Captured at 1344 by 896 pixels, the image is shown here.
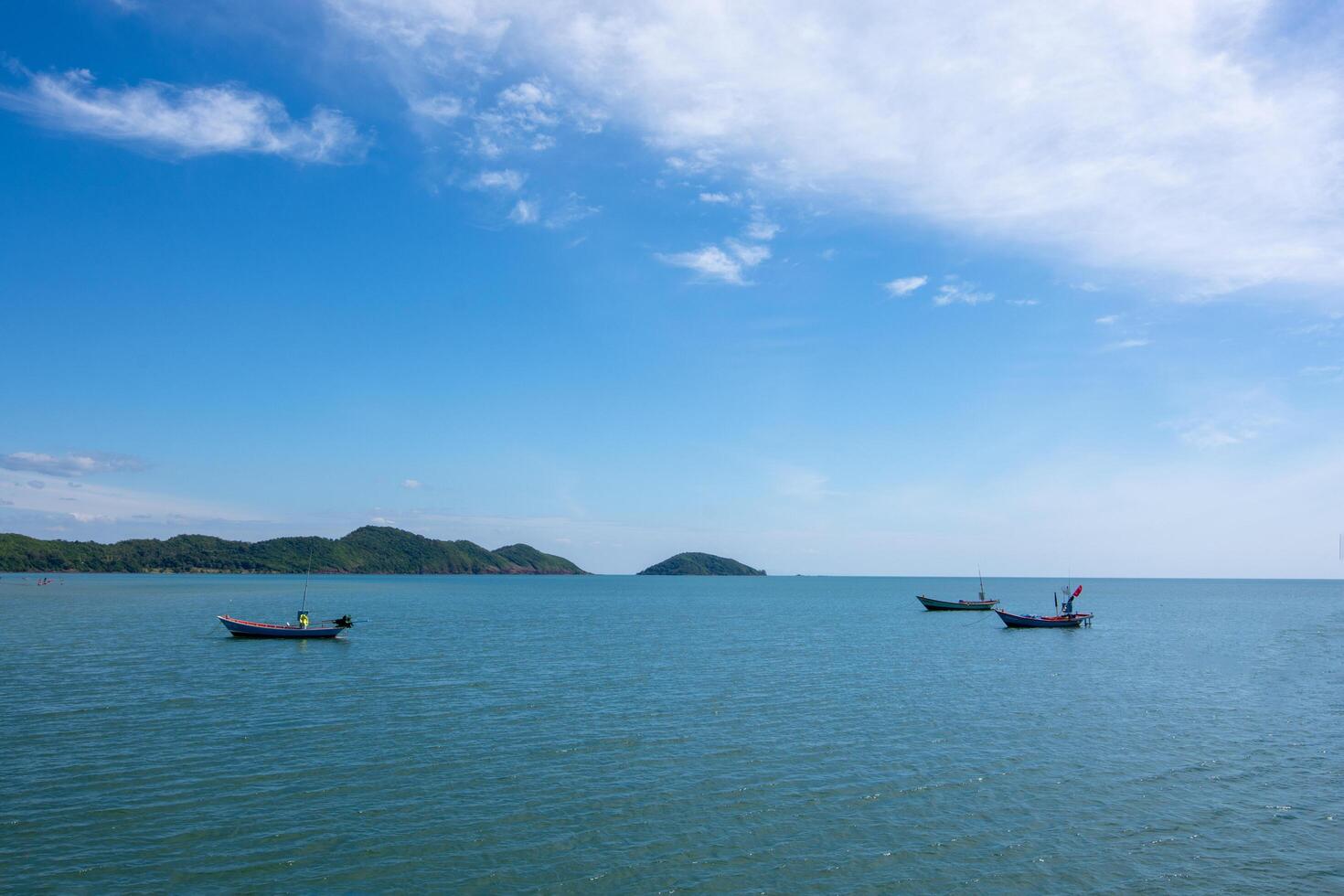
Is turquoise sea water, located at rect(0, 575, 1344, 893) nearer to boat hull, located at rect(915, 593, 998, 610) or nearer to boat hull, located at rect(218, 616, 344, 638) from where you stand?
boat hull, located at rect(218, 616, 344, 638)

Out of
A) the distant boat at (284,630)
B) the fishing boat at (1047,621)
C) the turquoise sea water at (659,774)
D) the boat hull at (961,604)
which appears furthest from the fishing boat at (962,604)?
the distant boat at (284,630)

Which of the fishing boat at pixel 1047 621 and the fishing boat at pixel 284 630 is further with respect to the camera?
the fishing boat at pixel 1047 621

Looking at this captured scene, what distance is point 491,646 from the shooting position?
66250 millimetres

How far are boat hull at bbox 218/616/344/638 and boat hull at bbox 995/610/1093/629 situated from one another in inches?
2929

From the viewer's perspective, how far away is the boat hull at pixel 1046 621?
92.4 m

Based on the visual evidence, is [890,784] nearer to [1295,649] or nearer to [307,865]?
[307,865]

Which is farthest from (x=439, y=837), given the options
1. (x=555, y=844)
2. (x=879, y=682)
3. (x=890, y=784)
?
(x=879, y=682)

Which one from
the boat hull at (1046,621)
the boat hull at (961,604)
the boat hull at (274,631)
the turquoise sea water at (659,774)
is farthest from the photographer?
the boat hull at (961,604)

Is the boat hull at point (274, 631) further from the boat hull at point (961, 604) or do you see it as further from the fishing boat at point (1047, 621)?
the boat hull at point (961, 604)

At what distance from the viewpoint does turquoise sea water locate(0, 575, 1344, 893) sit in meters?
19.6

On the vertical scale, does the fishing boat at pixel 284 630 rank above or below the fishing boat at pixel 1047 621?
below

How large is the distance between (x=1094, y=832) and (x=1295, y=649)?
222 ft

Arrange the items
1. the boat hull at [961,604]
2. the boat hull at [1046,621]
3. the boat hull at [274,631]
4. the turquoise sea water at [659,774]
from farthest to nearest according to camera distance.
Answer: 1. the boat hull at [961,604]
2. the boat hull at [1046,621]
3. the boat hull at [274,631]
4. the turquoise sea water at [659,774]

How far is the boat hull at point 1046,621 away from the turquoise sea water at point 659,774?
33.5 metres
